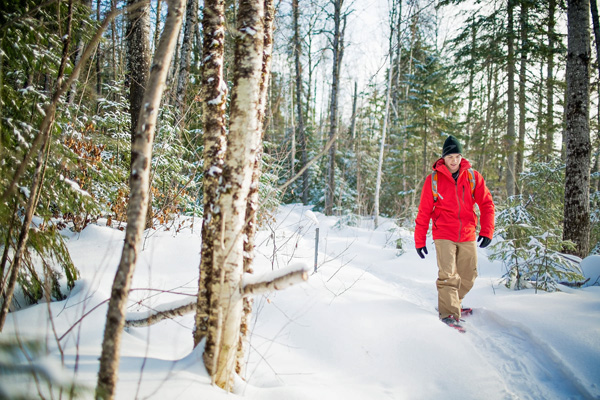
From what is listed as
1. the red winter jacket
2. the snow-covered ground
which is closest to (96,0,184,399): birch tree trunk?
the snow-covered ground

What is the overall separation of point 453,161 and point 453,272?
→ 129 centimetres

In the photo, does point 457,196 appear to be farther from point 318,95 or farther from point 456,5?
point 318,95

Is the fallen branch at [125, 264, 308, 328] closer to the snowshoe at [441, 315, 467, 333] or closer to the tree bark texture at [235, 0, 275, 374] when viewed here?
the tree bark texture at [235, 0, 275, 374]

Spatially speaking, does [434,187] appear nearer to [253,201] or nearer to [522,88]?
[253,201]

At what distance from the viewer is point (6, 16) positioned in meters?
2.11

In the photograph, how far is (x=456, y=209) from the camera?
317 centimetres

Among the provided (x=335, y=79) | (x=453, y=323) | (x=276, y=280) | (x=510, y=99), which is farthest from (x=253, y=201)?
(x=510, y=99)

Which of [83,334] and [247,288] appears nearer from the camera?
[247,288]

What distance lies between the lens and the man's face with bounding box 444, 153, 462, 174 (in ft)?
10.4

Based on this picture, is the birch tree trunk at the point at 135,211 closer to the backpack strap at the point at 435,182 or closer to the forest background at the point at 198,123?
the forest background at the point at 198,123

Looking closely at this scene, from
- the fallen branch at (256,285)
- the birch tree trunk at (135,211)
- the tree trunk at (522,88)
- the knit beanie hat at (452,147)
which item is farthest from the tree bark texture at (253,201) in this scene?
the tree trunk at (522,88)

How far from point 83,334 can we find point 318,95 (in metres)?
22.1

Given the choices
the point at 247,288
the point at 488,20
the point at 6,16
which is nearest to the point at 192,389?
Result: the point at 247,288

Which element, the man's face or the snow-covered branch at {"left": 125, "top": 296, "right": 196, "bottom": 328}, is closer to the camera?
the snow-covered branch at {"left": 125, "top": 296, "right": 196, "bottom": 328}
